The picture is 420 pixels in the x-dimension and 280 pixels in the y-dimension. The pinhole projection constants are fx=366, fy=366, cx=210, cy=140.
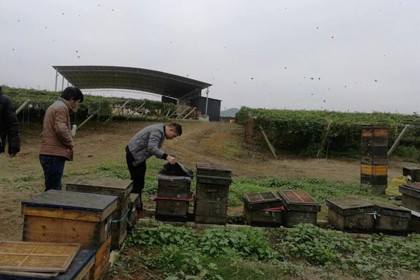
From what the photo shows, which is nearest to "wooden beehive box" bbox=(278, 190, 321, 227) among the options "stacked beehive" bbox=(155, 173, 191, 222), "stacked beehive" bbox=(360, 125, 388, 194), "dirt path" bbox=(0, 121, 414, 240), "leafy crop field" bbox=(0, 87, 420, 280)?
"leafy crop field" bbox=(0, 87, 420, 280)

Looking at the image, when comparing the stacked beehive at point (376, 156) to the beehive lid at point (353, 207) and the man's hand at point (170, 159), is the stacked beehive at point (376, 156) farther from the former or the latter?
the man's hand at point (170, 159)

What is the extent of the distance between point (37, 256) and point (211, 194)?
3.96 meters

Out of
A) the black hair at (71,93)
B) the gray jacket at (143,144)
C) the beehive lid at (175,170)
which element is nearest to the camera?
the black hair at (71,93)

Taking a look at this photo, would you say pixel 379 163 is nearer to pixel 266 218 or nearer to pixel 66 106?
pixel 266 218

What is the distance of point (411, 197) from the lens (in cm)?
780

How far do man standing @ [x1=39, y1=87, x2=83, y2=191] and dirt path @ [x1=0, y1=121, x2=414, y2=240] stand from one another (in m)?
3.62

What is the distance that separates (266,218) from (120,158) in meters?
9.67

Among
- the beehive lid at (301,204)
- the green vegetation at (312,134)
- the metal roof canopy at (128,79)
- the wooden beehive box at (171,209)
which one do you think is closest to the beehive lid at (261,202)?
the beehive lid at (301,204)

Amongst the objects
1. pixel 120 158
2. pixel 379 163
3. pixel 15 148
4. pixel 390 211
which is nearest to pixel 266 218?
pixel 390 211

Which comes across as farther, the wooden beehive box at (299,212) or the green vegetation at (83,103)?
the green vegetation at (83,103)

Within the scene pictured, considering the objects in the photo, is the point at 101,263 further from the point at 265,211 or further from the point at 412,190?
the point at 412,190

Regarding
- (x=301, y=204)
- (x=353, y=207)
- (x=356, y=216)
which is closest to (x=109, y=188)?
(x=301, y=204)

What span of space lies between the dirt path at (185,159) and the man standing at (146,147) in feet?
11.8

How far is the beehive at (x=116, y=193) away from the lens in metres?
4.62
